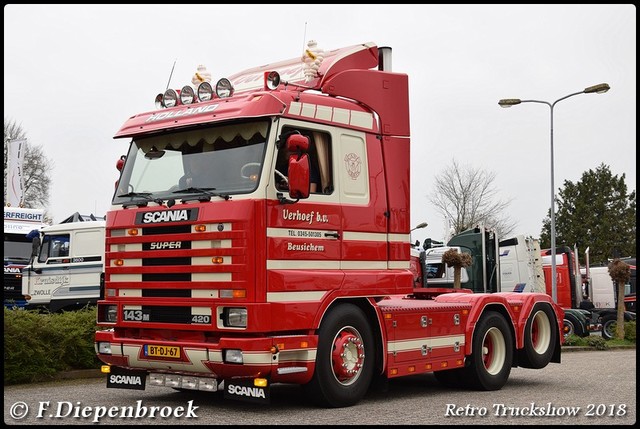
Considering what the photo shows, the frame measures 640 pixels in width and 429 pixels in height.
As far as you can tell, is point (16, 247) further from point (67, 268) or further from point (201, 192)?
point (201, 192)

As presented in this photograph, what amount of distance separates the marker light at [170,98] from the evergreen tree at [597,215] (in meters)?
65.2

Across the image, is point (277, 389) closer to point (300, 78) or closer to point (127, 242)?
point (127, 242)

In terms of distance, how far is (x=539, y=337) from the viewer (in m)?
13.0

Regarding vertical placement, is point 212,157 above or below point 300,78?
below

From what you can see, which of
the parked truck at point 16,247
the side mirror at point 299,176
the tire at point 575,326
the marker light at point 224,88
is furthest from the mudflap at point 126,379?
the tire at point 575,326

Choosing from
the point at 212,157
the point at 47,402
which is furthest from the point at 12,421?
the point at 212,157

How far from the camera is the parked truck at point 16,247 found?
80.9 feet

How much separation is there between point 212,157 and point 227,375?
2.32 metres

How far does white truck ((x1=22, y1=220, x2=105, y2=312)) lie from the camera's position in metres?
22.1

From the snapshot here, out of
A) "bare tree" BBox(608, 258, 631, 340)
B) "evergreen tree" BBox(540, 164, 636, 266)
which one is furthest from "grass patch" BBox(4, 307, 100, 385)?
"evergreen tree" BBox(540, 164, 636, 266)

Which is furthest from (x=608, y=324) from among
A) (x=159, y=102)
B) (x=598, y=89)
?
(x=159, y=102)

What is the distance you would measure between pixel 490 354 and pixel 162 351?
→ 501cm

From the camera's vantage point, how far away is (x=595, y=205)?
240ft

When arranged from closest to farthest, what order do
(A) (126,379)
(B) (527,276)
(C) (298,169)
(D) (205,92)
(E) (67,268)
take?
(C) (298,169), (A) (126,379), (D) (205,92), (E) (67,268), (B) (527,276)
